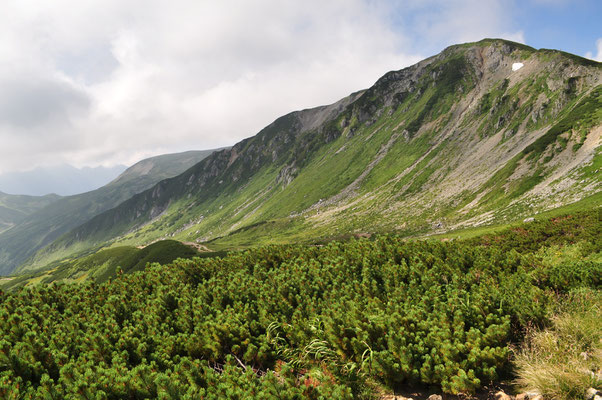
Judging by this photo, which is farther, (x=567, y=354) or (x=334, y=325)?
(x=334, y=325)

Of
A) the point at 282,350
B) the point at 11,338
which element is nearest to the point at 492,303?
the point at 282,350

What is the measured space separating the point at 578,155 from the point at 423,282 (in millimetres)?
85717

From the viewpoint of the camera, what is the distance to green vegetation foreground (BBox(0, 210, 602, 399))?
8.17 meters

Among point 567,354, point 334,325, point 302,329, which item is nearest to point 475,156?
point 567,354

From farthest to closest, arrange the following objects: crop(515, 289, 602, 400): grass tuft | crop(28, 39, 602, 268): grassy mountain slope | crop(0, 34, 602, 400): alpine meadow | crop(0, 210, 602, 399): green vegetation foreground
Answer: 1. crop(28, 39, 602, 268): grassy mountain slope
2. crop(0, 210, 602, 399): green vegetation foreground
3. crop(0, 34, 602, 400): alpine meadow
4. crop(515, 289, 602, 400): grass tuft

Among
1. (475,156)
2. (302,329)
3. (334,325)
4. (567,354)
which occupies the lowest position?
(567,354)

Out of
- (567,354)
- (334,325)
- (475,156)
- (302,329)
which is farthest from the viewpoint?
(475,156)

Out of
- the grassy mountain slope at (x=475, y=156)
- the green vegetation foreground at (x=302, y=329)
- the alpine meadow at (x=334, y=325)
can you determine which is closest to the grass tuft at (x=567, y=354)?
the alpine meadow at (x=334, y=325)

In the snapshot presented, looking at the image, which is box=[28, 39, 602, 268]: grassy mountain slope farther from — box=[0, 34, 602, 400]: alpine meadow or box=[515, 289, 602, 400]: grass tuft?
box=[515, 289, 602, 400]: grass tuft

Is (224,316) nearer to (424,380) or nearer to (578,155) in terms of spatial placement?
(424,380)

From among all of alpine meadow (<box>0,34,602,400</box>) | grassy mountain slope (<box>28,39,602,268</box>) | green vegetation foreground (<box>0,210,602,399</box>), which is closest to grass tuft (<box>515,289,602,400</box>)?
alpine meadow (<box>0,34,602,400</box>)

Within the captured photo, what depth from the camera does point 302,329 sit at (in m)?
10.8

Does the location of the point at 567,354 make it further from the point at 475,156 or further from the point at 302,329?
the point at 475,156

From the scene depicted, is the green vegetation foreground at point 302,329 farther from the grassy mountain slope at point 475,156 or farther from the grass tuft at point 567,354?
the grassy mountain slope at point 475,156
